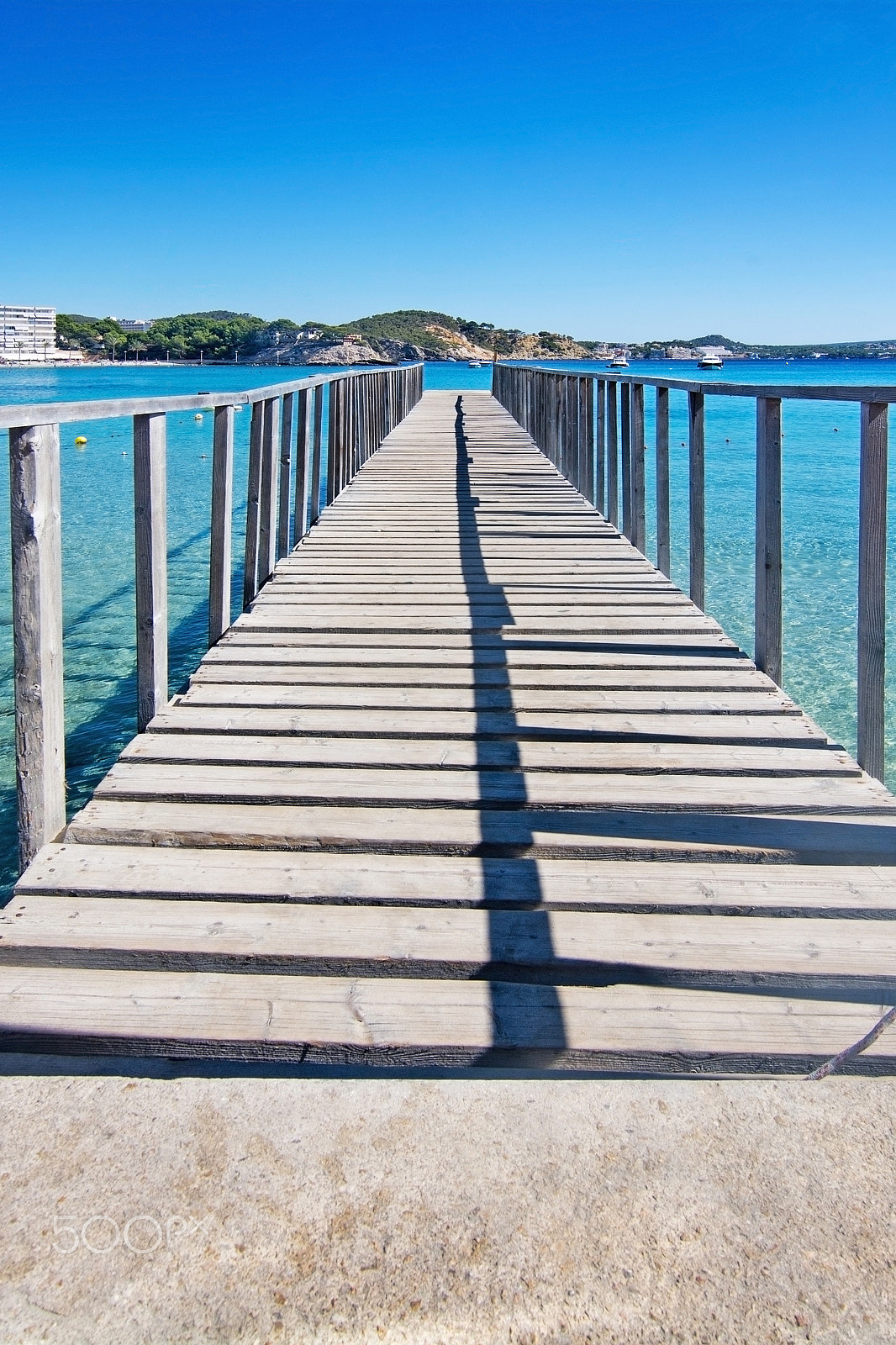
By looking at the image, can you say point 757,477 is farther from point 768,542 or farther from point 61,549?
point 61,549

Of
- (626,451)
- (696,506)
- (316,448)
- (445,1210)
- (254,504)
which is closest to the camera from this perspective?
(445,1210)

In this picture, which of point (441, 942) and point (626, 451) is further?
point (626, 451)

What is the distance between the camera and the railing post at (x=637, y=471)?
569 centimetres

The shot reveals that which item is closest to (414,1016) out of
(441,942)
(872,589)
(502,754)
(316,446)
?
(441,942)

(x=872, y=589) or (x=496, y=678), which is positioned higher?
(x=872, y=589)

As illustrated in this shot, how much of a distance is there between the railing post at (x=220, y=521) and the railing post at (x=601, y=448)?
3388mm

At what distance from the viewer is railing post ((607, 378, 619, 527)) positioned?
21.3ft

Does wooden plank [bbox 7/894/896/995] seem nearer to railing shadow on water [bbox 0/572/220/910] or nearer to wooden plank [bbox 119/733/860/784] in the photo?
wooden plank [bbox 119/733/860/784]

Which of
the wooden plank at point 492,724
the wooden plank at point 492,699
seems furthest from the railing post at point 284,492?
the wooden plank at point 492,724

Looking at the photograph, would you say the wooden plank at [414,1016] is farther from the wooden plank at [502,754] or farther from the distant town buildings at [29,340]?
the distant town buildings at [29,340]

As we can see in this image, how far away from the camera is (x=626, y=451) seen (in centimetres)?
601

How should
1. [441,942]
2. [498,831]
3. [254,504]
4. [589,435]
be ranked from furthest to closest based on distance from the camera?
[589,435] → [254,504] → [498,831] → [441,942]

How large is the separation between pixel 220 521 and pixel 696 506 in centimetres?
203

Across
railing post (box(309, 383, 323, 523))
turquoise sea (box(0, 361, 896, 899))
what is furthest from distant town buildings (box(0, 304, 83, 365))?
railing post (box(309, 383, 323, 523))
